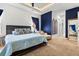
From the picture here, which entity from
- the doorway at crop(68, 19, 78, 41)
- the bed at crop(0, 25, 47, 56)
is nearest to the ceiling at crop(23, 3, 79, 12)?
the doorway at crop(68, 19, 78, 41)

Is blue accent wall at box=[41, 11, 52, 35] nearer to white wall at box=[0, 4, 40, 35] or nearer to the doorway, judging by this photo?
white wall at box=[0, 4, 40, 35]

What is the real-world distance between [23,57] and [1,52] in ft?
1.31

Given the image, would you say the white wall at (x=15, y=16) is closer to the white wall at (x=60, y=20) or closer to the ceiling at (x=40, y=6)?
the ceiling at (x=40, y=6)

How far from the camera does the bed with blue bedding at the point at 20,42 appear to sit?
1557 millimetres

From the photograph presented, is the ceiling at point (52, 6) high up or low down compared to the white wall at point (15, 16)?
up

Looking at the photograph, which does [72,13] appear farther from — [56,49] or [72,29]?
[56,49]

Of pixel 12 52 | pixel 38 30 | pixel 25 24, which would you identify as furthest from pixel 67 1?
pixel 12 52

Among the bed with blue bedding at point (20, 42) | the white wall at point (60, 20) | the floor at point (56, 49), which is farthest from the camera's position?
the white wall at point (60, 20)

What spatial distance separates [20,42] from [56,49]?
0.71m

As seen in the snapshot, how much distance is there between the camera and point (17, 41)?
1.62 metres

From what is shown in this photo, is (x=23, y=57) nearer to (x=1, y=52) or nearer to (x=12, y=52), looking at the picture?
(x=12, y=52)

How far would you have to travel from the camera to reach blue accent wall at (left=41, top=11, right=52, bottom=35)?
187 centimetres

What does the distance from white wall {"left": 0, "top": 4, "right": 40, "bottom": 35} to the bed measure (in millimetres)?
92

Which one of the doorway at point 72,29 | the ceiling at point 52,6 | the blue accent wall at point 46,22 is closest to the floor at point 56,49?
the doorway at point 72,29
